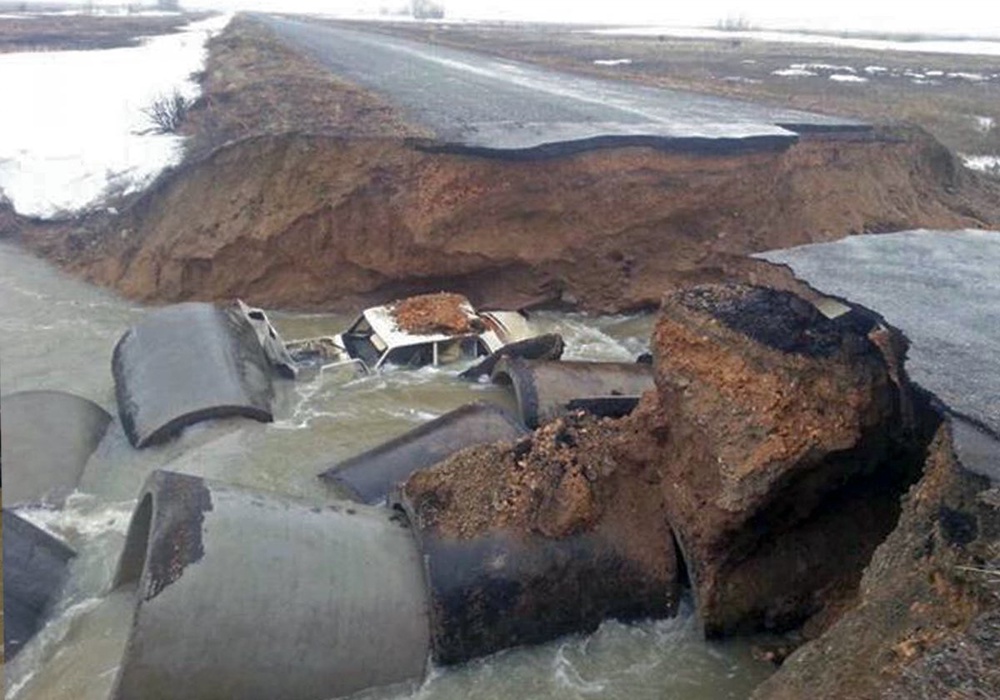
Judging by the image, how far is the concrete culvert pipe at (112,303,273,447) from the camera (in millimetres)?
7816

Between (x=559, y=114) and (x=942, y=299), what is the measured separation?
8707 mm

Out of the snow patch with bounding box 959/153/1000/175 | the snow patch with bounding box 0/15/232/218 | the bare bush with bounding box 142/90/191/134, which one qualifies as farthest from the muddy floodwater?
the snow patch with bounding box 959/153/1000/175

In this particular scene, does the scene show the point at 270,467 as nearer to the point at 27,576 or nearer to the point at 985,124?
the point at 27,576

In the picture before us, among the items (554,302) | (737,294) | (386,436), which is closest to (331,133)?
(554,302)

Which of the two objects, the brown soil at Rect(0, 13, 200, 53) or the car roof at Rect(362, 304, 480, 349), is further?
the brown soil at Rect(0, 13, 200, 53)

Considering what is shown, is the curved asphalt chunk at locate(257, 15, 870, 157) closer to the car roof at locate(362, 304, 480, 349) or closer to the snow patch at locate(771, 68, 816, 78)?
the car roof at locate(362, 304, 480, 349)

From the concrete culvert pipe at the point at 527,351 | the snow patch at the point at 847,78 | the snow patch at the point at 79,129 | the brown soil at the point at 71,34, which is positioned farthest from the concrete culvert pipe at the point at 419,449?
the brown soil at the point at 71,34

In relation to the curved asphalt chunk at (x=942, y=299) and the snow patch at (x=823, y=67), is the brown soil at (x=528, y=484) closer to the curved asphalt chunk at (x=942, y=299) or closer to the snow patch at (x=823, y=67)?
the curved asphalt chunk at (x=942, y=299)

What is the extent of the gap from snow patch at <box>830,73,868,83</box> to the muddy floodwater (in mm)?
22866

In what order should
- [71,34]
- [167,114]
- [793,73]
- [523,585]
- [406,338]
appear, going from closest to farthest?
1. [523,585]
2. [406,338]
3. [167,114]
4. [793,73]
5. [71,34]

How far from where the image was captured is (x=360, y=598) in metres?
5.10

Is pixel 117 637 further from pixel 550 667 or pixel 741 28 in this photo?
pixel 741 28

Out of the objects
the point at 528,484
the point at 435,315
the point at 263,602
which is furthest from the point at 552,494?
the point at 435,315

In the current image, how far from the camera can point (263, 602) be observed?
4.85m
